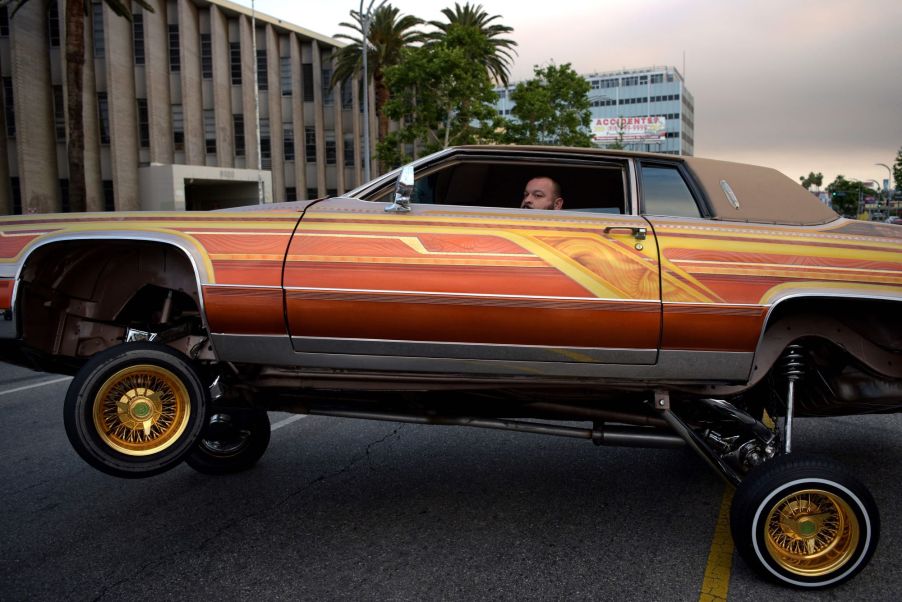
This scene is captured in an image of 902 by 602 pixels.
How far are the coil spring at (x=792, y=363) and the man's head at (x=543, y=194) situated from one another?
1.65m

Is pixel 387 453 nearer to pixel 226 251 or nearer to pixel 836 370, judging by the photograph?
pixel 226 251

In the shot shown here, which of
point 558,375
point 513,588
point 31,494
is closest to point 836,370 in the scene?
point 558,375

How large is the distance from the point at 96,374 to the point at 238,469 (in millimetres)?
1708

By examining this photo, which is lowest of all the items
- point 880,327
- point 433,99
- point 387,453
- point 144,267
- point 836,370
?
point 387,453

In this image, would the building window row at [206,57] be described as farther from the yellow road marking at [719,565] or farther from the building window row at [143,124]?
the yellow road marking at [719,565]

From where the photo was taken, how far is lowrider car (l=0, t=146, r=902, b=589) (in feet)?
10.8

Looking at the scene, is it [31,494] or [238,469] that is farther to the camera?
[238,469]

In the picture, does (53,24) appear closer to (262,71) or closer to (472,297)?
(262,71)

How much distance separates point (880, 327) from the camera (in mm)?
3648

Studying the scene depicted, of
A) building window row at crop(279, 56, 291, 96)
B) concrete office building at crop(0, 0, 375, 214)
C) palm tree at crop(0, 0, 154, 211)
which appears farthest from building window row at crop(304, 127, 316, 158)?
palm tree at crop(0, 0, 154, 211)

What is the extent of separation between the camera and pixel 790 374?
11.9ft

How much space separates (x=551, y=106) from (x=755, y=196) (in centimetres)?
3699

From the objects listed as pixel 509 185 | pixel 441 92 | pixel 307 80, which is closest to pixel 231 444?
pixel 509 185

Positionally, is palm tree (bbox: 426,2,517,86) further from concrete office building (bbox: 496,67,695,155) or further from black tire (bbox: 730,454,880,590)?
concrete office building (bbox: 496,67,695,155)
